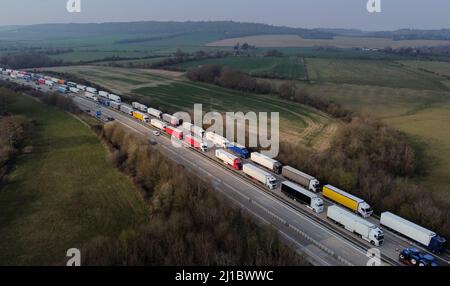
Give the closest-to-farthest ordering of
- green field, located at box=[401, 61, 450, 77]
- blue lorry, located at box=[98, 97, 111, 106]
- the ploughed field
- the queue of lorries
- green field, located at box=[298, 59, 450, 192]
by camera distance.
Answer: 1. the queue of lorries
2. green field, located at box=[298, 59, 450, 192]
3. the ploughed field
4. blue lorry, located at box=[98, 97, 111, 106]
5. green field, located at box=[401, 61, 450, 77]

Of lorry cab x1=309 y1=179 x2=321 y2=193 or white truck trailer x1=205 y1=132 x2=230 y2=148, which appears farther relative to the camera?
white truck trailer x1=205 y1=132 x2=230 y2=148

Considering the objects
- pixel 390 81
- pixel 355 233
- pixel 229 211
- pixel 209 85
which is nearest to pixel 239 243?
pixel 229 211

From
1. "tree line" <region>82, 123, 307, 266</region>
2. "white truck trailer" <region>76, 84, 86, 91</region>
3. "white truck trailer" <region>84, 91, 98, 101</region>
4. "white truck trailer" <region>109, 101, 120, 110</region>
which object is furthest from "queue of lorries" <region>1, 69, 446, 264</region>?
"white truck trailer" <region>76, 84, 86, 91</region>

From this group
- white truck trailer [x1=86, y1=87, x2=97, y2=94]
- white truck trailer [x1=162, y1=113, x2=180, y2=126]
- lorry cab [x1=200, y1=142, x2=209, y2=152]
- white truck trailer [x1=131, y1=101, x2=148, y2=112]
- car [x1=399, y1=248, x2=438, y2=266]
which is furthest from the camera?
white truck trailer [x1=86, y1=87, x2=97, y2=94]

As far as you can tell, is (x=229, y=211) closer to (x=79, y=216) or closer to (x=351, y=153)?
(x=79, y=216)

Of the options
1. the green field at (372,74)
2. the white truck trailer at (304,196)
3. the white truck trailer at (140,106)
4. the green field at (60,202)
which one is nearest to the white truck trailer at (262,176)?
the white truck trailer at (304,196)

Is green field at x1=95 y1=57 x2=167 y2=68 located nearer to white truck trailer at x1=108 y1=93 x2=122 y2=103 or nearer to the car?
white truck trailer at x1=108 y1=93 x2=122 y2=103

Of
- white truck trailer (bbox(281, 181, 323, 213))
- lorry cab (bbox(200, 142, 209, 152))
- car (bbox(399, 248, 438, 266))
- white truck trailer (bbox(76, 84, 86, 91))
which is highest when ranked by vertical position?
white truck trailer (bbox(76, 84, 86, 91))
